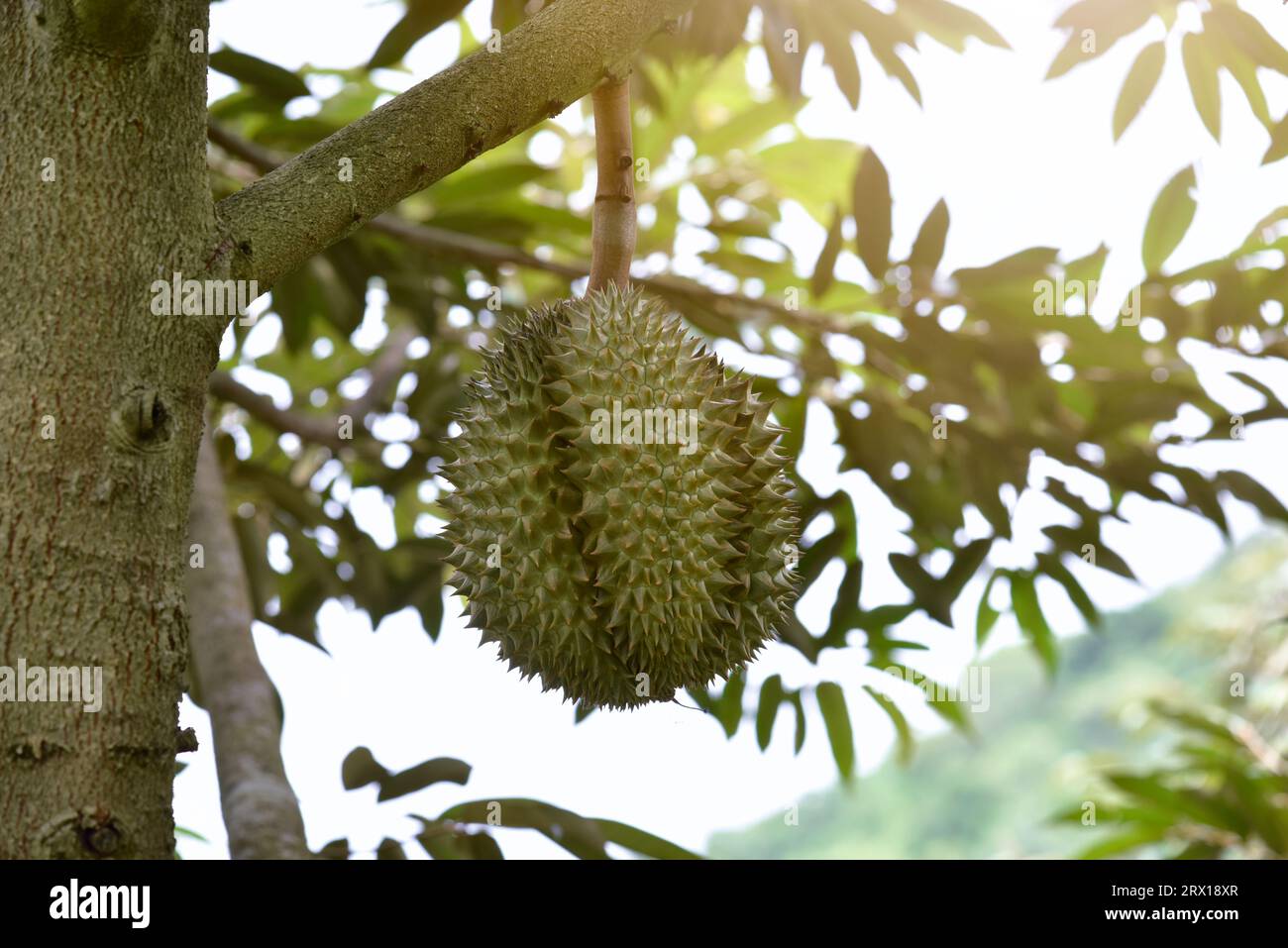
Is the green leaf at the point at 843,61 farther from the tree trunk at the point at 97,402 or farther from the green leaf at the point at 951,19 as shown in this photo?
the tree trunk at the point at 97,402

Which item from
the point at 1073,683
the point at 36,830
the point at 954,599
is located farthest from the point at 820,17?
the point at 1073,683

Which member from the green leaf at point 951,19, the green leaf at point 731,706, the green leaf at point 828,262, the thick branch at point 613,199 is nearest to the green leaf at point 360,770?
the green leaf at point 731,706

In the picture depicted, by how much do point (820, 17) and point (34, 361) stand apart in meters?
1.30

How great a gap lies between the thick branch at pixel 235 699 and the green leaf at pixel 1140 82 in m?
1.40

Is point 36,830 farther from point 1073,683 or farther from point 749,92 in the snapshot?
point 1073,683

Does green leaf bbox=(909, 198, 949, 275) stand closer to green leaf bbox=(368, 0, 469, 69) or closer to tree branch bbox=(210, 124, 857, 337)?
tree branch bbox=(210, 124, 857, 337)

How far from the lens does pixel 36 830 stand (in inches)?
30.4

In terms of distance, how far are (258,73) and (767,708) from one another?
52.4 inches

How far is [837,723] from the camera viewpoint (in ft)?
6.84

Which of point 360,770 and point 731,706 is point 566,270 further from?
point 360,770

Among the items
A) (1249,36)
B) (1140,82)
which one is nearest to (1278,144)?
(1249,36)

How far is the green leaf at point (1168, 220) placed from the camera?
78.4 inches

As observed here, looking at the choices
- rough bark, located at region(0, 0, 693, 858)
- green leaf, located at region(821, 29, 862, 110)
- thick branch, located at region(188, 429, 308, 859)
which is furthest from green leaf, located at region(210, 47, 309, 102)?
rough bark, located at region(0, 0, 693, 858)

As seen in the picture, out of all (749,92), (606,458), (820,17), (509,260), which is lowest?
(606,458)
